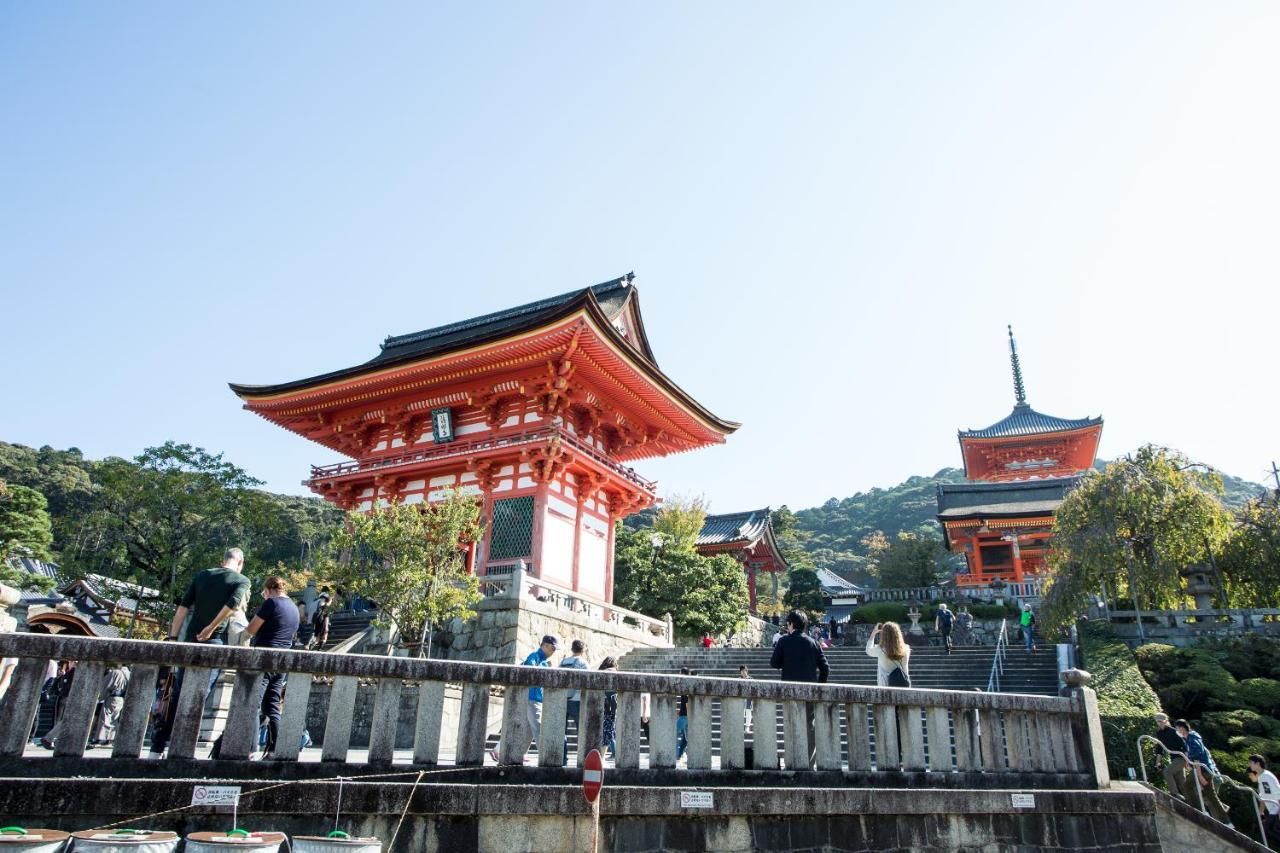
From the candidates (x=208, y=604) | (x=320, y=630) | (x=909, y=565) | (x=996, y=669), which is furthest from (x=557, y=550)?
(x=909, y=565)

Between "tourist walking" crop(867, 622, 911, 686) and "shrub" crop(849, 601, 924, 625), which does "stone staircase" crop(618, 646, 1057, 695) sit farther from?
"shrub" crop(849, 601, 924, 625)

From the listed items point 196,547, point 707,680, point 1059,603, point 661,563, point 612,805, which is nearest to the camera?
point 612,805

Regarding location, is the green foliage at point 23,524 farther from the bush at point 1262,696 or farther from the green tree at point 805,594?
the bush at point 1262,696

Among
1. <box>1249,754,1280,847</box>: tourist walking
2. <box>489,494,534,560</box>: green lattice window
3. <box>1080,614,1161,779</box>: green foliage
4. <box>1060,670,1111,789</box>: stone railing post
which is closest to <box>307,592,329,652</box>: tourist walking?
<box>489,494,534,560</box>: green lattice window

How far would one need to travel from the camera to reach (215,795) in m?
4.68

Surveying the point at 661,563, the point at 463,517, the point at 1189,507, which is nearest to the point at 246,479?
the point at 463,517

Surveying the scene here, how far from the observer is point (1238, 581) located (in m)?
21.4

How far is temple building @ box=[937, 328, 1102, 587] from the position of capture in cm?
3709

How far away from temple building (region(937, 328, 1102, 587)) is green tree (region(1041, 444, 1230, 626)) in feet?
40.5

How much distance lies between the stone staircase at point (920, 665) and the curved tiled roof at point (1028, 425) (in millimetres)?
31655

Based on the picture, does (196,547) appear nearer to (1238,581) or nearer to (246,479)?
(246,479)

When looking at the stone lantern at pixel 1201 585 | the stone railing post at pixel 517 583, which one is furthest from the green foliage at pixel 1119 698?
the stone railing post at pixel 517 583

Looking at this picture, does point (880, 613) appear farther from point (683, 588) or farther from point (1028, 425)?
point (1028, 425)

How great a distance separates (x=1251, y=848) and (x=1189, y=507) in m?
14.0
